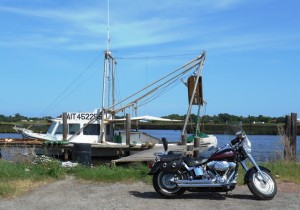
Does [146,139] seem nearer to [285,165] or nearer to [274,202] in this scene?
[285,165]

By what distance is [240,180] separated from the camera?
10.9 m

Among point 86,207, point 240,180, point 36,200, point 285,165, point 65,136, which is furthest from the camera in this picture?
point 65,136

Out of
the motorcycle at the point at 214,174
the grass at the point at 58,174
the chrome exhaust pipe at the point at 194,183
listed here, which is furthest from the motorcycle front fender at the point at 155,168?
the grass at the point at 58,174

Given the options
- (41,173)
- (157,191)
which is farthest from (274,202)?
(41,173)

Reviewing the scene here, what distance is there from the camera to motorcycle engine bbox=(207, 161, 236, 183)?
29.2ft

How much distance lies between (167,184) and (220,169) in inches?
39.9

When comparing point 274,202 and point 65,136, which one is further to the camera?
point 65,136

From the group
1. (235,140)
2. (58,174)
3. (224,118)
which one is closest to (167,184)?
(235,140)

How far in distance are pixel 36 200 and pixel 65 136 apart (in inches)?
700

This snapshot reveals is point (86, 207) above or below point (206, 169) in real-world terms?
below

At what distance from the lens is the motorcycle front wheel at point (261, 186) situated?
8875 millimetres

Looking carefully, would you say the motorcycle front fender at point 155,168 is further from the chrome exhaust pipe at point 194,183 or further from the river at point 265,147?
the river at point 265,147

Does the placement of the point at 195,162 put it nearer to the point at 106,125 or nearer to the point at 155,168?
the point at 155,168

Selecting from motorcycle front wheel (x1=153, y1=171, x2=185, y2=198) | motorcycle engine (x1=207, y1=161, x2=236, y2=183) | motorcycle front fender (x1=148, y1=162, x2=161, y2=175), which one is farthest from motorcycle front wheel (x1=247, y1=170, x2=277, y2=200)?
motorcycle front fender (x1=148, y1=162, x2=161, y2=175)
